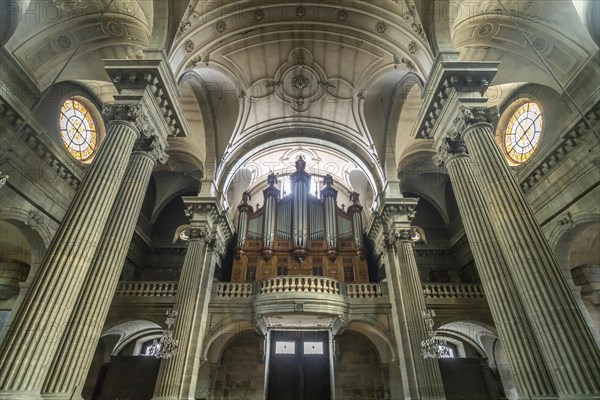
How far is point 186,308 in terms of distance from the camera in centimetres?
991

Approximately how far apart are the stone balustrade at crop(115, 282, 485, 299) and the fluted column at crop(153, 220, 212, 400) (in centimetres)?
136

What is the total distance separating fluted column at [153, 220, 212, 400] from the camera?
340 inches

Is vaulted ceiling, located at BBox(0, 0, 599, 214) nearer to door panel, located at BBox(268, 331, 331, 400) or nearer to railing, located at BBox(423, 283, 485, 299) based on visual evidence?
railing, located at BBox(423, 283, 485, 299)

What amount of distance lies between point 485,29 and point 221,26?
780 cm

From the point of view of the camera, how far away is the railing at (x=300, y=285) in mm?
11367

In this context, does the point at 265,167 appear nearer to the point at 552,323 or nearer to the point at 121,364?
the point at 121,364

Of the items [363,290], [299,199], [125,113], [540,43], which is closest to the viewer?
[125,113]

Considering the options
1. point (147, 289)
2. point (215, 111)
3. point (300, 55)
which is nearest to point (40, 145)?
point (215, 111)

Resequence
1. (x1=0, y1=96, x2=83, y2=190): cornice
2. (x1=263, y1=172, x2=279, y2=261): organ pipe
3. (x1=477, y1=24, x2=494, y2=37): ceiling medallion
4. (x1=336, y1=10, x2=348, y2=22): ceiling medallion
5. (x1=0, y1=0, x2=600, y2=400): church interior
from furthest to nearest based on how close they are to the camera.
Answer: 1. (x1=263, y1=172, x2=279, y2=261): organ pipe
2. (x1=336, y1=10, x2=348, y2=22): ceiling medallion
3. (x1=477, y1=24, x2=494, y2=37): ceiling medallion
4. (x1=0, y1=96, x2=83, y2=190): cornice
5. (x1=0, y1=0, x2=600, y2=400): church interior

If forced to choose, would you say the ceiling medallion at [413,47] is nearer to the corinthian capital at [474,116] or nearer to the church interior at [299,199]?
the church interior at [299,199]

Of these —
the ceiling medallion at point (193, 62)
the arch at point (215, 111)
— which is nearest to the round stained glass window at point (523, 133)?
the arch at point (215, 111)

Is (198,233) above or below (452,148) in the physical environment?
above

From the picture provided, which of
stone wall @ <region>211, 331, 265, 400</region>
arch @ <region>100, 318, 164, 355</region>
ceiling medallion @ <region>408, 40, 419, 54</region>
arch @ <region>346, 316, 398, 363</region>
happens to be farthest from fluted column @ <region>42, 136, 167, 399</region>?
stone wall @ <region>211, 331, 265, 400</region>

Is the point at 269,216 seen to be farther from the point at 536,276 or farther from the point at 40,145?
the point at 536,276
